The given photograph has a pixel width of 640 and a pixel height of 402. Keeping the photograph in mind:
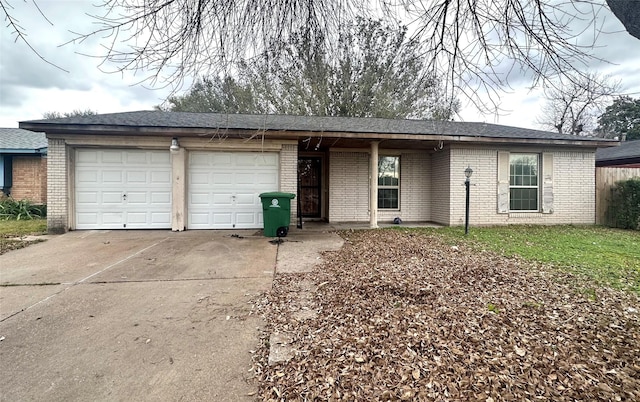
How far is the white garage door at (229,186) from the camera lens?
8.31 m

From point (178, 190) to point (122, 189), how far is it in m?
1.49

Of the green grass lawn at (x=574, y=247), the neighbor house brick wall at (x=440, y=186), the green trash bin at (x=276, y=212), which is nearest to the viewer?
the green grass lawn at (x=574, y=247)

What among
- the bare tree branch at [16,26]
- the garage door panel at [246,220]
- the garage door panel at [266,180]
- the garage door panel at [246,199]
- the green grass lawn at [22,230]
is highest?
the bare tree branch at [16,26]

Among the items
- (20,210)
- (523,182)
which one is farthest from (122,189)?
(523,182)

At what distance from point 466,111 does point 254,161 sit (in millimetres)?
6301

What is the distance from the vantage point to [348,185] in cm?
1012

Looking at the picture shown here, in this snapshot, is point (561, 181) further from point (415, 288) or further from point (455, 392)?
point (455, 392)

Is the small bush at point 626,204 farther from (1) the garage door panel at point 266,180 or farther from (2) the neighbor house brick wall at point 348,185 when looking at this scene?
(1) the garage door panel at point 266,180

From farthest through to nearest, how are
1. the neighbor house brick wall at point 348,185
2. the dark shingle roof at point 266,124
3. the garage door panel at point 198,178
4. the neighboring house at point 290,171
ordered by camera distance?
the neighbor house brick wall at point 348,185
the garage door panel at point 198,178
the neighboring house at point 290,171
the dark shingle roof at point 266,124

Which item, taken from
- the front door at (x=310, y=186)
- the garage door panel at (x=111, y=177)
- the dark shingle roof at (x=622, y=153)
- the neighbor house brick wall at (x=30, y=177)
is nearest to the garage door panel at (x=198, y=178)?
the garage door panel at (x=111, y=177)

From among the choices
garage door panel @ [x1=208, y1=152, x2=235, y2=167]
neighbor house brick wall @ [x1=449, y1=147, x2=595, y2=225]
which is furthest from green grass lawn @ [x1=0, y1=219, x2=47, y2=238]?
neighbor house brick wall @ [x1=449, y1=147, x2=595, y2=225]

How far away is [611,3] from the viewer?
1.88 metres

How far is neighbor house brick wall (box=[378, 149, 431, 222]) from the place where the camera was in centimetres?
1034

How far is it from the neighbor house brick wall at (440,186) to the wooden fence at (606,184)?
5.00 meters
